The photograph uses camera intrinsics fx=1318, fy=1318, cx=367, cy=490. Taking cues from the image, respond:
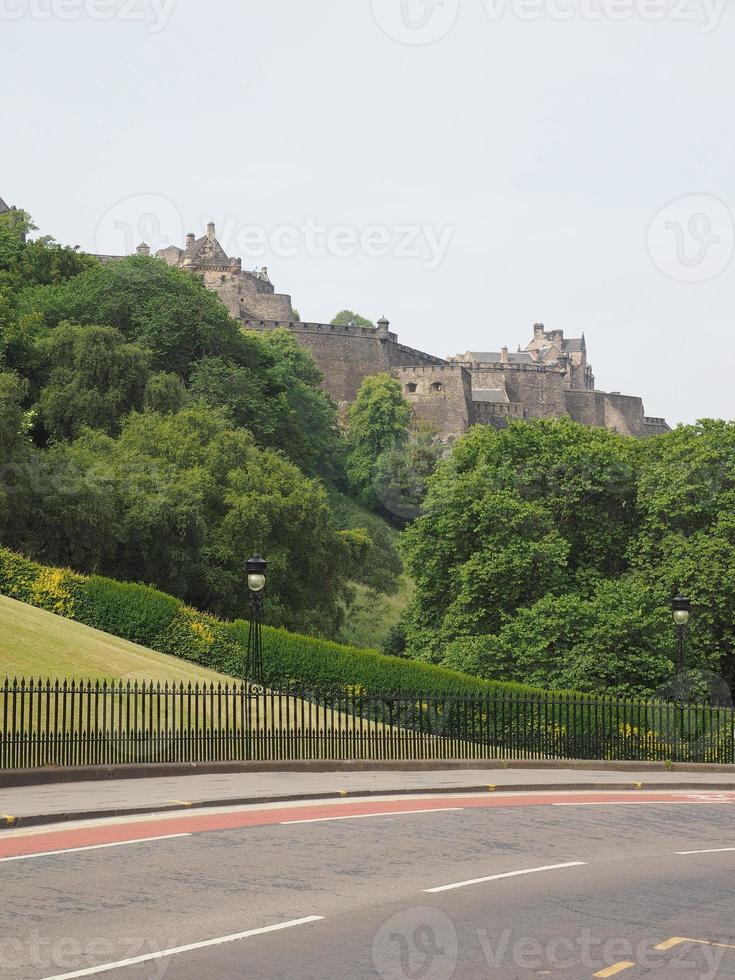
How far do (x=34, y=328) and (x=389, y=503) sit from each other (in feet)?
137

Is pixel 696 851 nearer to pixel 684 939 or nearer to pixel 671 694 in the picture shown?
pixel 684 939

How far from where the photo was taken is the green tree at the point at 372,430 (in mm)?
102500

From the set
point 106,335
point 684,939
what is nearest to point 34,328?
point 106,335

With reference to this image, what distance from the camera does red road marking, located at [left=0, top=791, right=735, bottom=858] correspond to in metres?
13.8

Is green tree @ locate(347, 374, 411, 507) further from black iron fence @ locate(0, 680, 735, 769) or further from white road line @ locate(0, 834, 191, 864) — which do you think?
white road line @ locate(0, 834, 191, 864)

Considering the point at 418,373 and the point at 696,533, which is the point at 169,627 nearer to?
the point at 696,533

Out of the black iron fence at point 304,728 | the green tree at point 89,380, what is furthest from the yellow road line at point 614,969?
the green tree at point 89,380

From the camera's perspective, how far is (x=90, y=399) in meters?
55.9

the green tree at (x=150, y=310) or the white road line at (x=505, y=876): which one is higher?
the green tree at (x=150, y=310)

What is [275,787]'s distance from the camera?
19.8m

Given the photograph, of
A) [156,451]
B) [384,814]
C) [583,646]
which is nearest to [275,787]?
[384,814]

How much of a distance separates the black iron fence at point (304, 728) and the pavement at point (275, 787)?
30.7 inches

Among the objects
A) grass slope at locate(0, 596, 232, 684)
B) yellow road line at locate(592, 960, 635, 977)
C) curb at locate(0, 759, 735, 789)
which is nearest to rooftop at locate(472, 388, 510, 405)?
grass slope at locate(0, 596, 232, 684)

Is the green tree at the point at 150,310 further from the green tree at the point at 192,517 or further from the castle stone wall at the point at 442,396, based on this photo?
the castle stone wall at the point at 442,396
